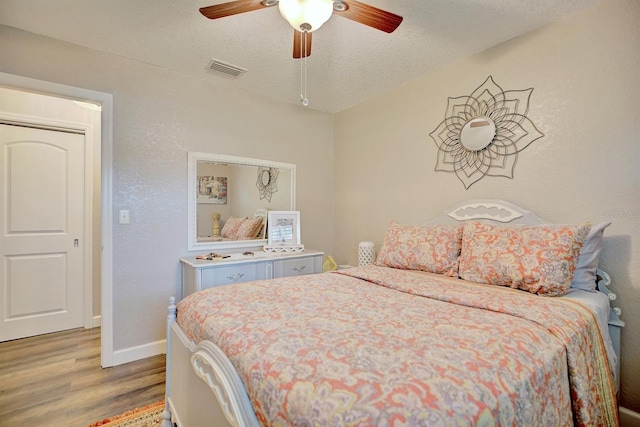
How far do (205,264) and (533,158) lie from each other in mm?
2458

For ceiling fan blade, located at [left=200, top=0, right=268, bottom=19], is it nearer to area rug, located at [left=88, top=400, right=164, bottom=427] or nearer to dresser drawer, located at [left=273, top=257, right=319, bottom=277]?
dresser drawer, located at [left=273, top=257, right=319, bottom=277]

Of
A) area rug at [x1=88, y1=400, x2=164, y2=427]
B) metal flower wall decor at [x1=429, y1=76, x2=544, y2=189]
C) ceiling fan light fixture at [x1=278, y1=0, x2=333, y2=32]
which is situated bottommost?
area rug at [x1=88, y1=400, x2=164, y2=427]

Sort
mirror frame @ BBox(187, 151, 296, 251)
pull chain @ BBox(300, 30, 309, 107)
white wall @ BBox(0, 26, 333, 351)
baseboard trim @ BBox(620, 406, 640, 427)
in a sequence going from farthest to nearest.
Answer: mirror frame @ BBox(187, 151, 296, 251)
white wall @ BBox(0, 26, 333, 351)
pull chain @ BBox(300, 30, 309, 107)
baseboard trim @ BBox(620, 406, 640, 427)

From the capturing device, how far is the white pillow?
157 cm

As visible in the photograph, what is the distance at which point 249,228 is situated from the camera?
115 inches

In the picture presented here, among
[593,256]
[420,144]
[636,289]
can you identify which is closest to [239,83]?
[420,144]

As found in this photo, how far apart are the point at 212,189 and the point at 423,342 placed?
7.59 ft

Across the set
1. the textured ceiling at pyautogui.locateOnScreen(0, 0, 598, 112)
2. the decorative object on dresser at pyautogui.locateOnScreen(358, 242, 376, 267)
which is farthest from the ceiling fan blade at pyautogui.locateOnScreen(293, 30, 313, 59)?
the decorative object on dresser at pyautogui.locateOnScreen(358, 242, 376, 267)

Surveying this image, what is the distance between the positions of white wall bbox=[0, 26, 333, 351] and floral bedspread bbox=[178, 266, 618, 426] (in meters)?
1.17

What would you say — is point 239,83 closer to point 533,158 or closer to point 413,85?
point 413,85

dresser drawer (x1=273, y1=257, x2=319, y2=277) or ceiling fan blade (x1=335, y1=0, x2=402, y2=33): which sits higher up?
ceiling fan blade (x1=335, y1=0, x2=402, y2=33)

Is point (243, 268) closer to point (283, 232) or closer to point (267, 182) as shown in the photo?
point (283, 232)

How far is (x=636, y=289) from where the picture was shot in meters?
1.56

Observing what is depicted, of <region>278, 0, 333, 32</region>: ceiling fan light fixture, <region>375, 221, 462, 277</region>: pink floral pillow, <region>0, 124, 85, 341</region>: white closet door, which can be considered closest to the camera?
<region>278, 0, 333, 32</region>: ceiling fan light fixture
